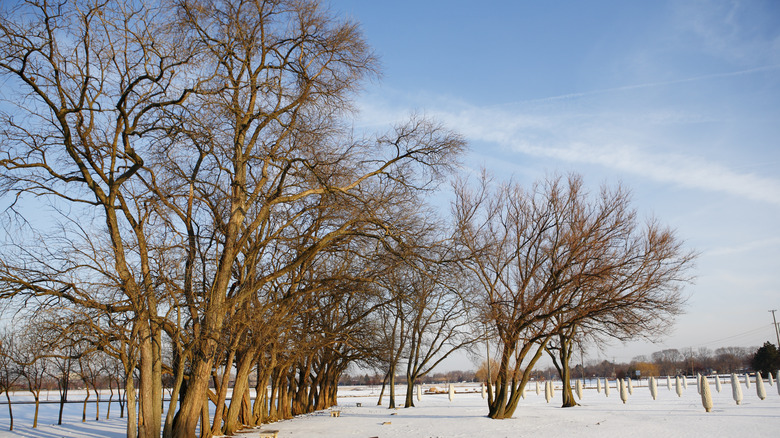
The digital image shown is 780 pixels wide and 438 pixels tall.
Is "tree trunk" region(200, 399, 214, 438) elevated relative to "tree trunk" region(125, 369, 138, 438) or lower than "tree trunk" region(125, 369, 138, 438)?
lower

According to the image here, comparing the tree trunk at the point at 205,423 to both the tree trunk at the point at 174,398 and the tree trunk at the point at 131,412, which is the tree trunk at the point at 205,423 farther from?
the tree trunk at the point at 131,412

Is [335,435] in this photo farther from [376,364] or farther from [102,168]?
[376,364]

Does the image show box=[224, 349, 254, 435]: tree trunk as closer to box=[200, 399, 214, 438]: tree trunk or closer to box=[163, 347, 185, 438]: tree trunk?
box=[200, 399, 214, 438]: tree trunk

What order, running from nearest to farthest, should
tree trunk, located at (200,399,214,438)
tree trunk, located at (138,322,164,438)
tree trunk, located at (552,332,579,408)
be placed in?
tree trunk, located at (138,322,164,438)
tree trunk, located at (200,399,214,438)
tree trunk, located at (552,332,579,408)

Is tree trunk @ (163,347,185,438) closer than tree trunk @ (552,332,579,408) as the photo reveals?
Yes

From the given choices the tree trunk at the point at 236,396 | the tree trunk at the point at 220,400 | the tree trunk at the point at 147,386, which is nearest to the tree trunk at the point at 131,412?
the tree trunk at the point at 147,386

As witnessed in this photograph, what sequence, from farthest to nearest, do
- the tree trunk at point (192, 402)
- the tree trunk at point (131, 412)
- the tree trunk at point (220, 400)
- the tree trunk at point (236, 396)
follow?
the tree trunk at point (236, 396) → the tree trunk at point (220, 400) → the tree trunk at point (192, 402) → the tree trunk at point (131, 412)

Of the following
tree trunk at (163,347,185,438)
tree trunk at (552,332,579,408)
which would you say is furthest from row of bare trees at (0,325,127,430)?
tree trunk at (552,332,579,408)

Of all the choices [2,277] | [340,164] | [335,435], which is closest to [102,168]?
[2,277]

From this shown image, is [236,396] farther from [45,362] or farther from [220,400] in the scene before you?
[45,362]

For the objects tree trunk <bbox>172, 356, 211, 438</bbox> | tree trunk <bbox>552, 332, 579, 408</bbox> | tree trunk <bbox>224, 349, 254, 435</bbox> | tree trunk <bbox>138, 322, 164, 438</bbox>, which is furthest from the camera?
tree trunk <bbox>552, 332, 579, 408</bbox>

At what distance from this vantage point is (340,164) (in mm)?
14586

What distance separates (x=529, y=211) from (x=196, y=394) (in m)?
18.2

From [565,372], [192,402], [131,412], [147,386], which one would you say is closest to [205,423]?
[192,402]
